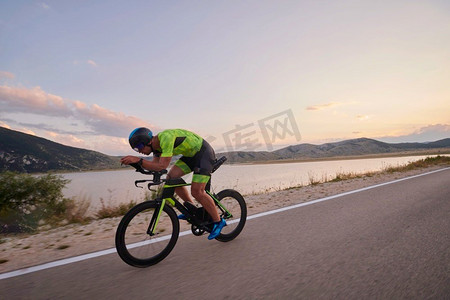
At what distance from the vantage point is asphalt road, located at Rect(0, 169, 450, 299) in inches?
88.7

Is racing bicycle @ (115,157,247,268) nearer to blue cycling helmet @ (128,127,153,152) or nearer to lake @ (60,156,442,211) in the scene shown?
blue cycling helmet @ (128,127,153,152)

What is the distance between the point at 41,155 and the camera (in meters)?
138

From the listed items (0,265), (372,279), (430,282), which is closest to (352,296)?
(372,279)

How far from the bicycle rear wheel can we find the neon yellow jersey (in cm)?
87

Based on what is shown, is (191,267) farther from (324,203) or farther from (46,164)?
(46,164)

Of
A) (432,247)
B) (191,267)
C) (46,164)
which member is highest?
(46,164)

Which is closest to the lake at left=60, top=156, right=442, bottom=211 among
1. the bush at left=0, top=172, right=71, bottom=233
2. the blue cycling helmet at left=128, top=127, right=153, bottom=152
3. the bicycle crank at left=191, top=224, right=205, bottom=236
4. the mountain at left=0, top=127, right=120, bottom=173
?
the bush at left=0, top=172, right=71, bottom=233

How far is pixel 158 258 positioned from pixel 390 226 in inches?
143

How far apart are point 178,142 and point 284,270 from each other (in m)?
1.98

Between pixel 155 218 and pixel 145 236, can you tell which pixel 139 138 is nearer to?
pixel 155 218

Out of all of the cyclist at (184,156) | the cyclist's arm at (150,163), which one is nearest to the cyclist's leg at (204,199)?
the cyclist at (184,156)

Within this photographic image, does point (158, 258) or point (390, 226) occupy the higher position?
point (158, 258)

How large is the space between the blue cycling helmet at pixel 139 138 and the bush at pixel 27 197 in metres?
9.30

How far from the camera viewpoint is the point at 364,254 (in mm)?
3031
